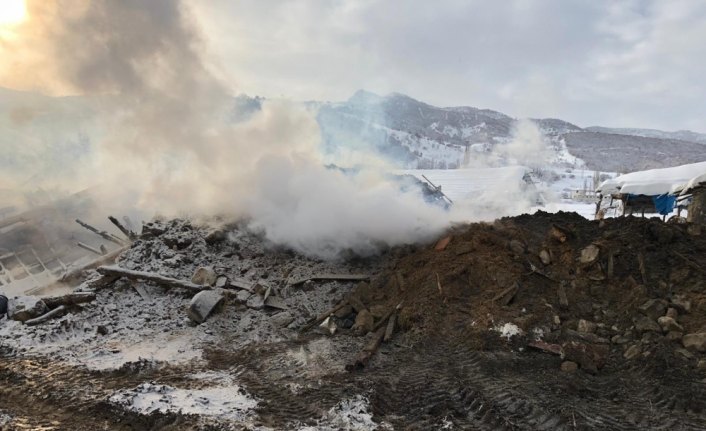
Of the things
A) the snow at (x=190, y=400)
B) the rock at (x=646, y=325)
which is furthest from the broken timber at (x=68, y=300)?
the rock at (x=646, y=325)

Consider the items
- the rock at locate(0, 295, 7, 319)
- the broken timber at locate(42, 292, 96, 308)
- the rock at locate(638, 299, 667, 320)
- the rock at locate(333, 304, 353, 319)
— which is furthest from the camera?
the broken timber at locate(42, 292, 96, 308)

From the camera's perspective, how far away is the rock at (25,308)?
756 centimetres

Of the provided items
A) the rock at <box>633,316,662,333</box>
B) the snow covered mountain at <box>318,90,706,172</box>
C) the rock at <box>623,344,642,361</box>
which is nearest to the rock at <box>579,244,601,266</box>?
the rock at <box>633,316,662,333</box>

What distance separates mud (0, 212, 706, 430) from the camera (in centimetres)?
457

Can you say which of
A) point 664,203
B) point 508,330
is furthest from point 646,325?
point 664,203

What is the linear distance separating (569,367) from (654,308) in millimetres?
1719

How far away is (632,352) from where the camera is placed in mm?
5484

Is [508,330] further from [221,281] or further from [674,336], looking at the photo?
[221,281]

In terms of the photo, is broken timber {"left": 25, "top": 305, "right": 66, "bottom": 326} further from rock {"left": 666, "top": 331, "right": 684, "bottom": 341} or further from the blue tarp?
the blue tarp

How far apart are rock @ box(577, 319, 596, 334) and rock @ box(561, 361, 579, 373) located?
856mm

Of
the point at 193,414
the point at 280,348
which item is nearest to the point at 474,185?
the point at 280,348

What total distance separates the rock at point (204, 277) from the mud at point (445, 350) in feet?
1.53

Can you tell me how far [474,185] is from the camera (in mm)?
A: 28000

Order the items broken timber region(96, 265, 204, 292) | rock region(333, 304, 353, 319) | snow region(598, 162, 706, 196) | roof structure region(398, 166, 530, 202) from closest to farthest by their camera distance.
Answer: rock region(333, 304, 353, 319) < broken timber region(96, 265, 204, 292) < snow region(598, 162, 706, 196) < roof structure region(398, 166, 530, 202)
